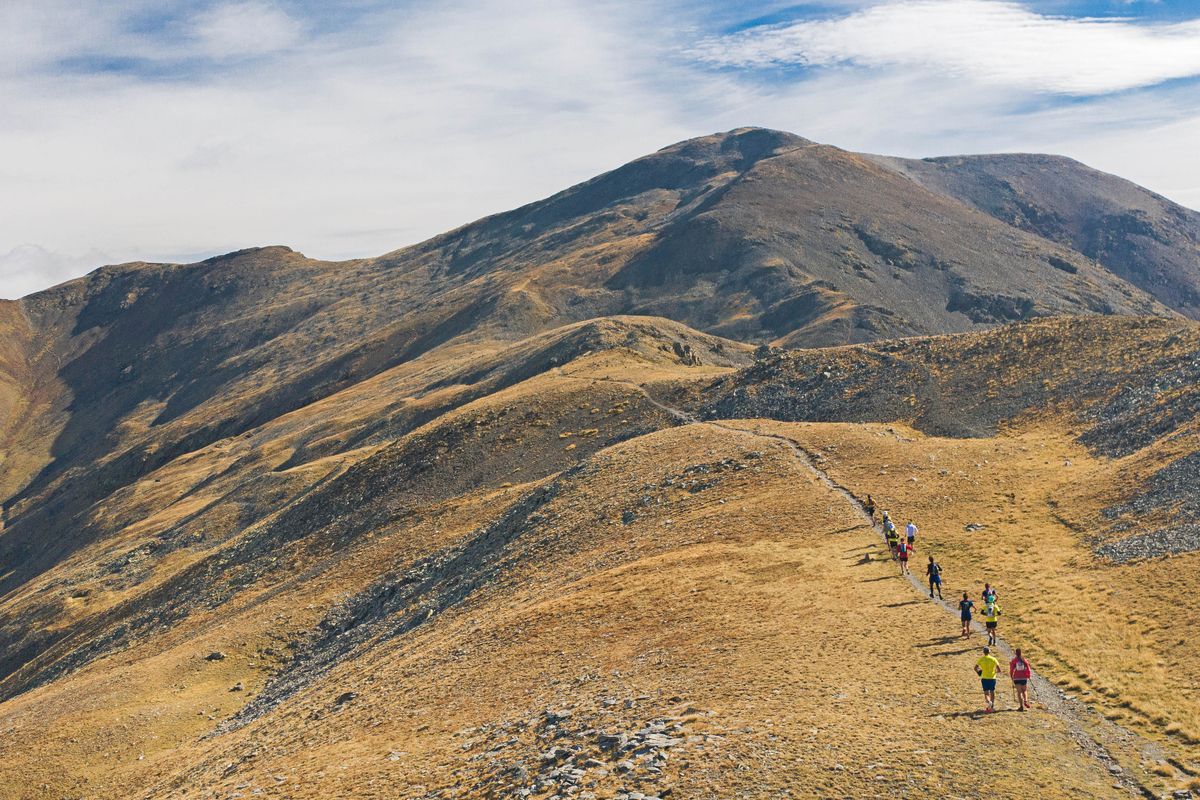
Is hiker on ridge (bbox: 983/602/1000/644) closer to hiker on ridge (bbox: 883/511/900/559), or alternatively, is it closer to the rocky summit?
the rocky summit

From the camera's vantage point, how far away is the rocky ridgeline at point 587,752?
25562 millimetres

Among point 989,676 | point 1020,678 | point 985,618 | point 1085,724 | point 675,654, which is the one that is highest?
point 989,676

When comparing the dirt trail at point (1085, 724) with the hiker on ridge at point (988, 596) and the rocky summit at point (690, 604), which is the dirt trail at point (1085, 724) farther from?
the hiker on ridge at point (988, 596)

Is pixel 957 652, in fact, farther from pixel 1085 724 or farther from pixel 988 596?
pixel 1085 724

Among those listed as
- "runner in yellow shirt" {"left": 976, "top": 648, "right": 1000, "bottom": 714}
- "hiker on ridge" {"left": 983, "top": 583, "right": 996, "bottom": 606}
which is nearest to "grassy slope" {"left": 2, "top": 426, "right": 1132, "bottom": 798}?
"runner in yellow shirt" {"left": 976, "top": 648, "right": 1000, "bottom": 714}


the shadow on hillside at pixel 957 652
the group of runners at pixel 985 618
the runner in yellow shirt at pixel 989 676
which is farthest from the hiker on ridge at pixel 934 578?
the runner in yellow shirt at pixel 989 676

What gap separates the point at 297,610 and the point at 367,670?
22305 mm

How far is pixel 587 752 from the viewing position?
28.1 meters

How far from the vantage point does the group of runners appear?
28328 mm

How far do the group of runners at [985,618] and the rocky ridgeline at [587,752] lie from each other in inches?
340

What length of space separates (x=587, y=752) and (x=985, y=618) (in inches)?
687

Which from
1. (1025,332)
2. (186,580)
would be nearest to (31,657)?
(186,580)

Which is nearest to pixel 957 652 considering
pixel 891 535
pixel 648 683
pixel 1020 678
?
pixel 1020 678

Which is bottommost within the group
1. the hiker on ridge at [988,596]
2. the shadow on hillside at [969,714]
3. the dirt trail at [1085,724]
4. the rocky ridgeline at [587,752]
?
the dirt trail at [1085,724]
